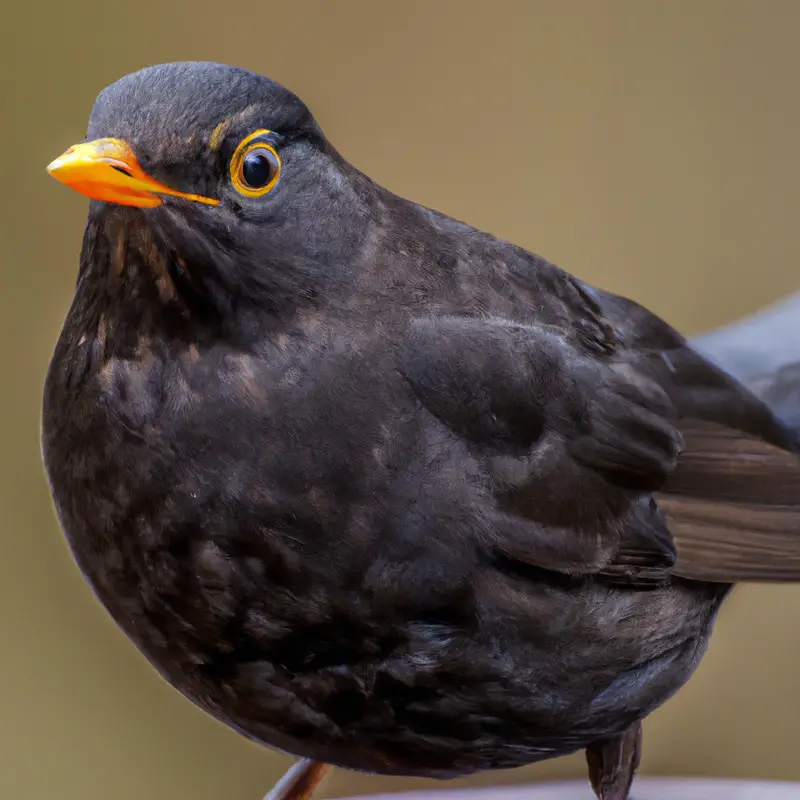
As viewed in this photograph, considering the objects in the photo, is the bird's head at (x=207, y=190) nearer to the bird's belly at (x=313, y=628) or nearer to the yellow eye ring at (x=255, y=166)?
the yellow eye ring at (x=255, y=166)

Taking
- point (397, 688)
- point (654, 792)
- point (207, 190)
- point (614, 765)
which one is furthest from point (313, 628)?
point (654, 792)

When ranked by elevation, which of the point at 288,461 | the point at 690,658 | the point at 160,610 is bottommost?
the point at 690,658

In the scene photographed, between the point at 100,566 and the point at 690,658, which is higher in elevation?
the point at 100,566

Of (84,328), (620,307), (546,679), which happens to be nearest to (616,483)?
(546,679)

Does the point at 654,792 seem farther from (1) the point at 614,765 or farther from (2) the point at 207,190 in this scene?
(2) the point at 207,190

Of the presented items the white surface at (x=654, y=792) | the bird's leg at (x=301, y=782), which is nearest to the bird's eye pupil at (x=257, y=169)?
the bird's leg at (x=301, y=782)

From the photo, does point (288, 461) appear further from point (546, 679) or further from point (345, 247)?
point (546, 679)

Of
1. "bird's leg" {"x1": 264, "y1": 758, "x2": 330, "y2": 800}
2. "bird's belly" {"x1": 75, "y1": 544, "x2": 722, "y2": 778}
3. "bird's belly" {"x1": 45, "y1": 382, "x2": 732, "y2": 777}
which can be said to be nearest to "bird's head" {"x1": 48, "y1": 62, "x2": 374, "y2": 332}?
"bird's belly" {"x1": 45, "y1": 382, "x2": 732, "y2": 777}
